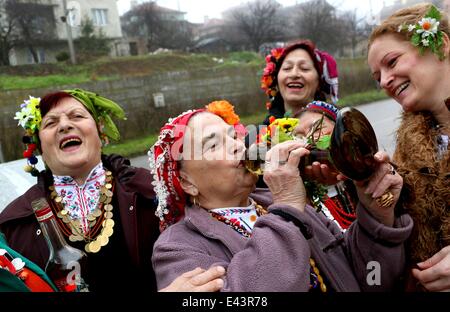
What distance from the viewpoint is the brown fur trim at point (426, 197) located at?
5.04 feet

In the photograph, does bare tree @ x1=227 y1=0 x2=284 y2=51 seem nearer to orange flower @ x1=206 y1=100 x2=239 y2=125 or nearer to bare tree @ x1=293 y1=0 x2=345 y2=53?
bare tree @ x1=293 y1=0 x2=345 y2=53

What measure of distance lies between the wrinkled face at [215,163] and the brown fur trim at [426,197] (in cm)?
65

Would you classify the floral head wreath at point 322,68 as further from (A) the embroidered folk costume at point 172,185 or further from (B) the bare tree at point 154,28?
(B) the bare tree at point 154,28

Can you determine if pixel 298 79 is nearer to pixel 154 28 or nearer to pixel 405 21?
pixel 405 21

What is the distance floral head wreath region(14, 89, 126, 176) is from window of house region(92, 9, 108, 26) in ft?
102

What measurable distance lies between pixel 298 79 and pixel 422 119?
1743mm

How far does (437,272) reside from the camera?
58.4 inches

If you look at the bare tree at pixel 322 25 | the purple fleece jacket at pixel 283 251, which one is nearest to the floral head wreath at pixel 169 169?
the purple fleece jacket at pixel 283 251

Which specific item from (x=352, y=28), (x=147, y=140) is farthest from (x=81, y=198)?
(x=352, y=28)

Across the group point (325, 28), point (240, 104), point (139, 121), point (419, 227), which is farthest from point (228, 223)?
point (325, 28)

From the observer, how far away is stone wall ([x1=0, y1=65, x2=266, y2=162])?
12961 millimetres

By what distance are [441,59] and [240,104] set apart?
16731 mm

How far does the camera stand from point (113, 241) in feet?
7.48

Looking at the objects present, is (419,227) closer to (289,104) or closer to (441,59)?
(441,59)
